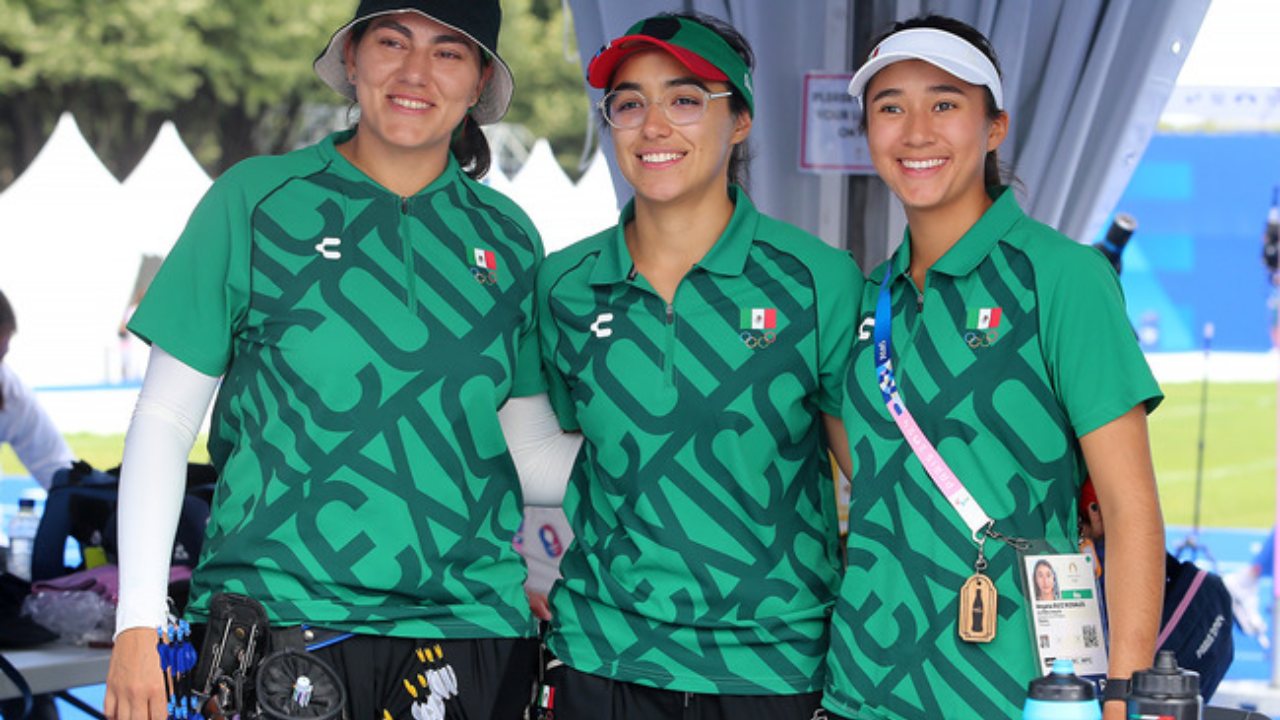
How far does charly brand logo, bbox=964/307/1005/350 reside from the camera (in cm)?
206

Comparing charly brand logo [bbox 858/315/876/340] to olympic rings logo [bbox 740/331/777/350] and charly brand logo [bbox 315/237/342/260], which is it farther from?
charly brand logo [bbox 315/237/342/260]

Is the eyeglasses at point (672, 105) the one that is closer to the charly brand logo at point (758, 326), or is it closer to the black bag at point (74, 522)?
the charly brand logo at point (758, 326)

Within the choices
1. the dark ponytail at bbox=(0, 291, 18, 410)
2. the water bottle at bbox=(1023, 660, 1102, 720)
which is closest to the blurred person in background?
the dark ponytail at bbox=(0, 291, 18, 410)

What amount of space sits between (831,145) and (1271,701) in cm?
392

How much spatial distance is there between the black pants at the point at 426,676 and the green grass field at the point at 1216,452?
12356 millimetres

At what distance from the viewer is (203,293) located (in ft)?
7.19

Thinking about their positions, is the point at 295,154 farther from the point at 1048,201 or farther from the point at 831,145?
the point at 1048,201

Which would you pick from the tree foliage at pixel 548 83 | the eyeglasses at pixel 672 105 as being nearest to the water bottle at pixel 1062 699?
the eyeglasses at pixel 672 105

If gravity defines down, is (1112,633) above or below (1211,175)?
below

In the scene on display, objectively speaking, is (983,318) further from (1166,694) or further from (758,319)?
(1166,694)

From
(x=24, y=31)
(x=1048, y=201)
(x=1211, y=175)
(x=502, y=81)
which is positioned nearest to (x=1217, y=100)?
(x=1048, y=201)

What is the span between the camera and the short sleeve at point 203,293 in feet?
7.13

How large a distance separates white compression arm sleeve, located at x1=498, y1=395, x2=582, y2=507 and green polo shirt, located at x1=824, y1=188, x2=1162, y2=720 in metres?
0.56

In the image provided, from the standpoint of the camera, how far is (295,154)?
2.35 m
